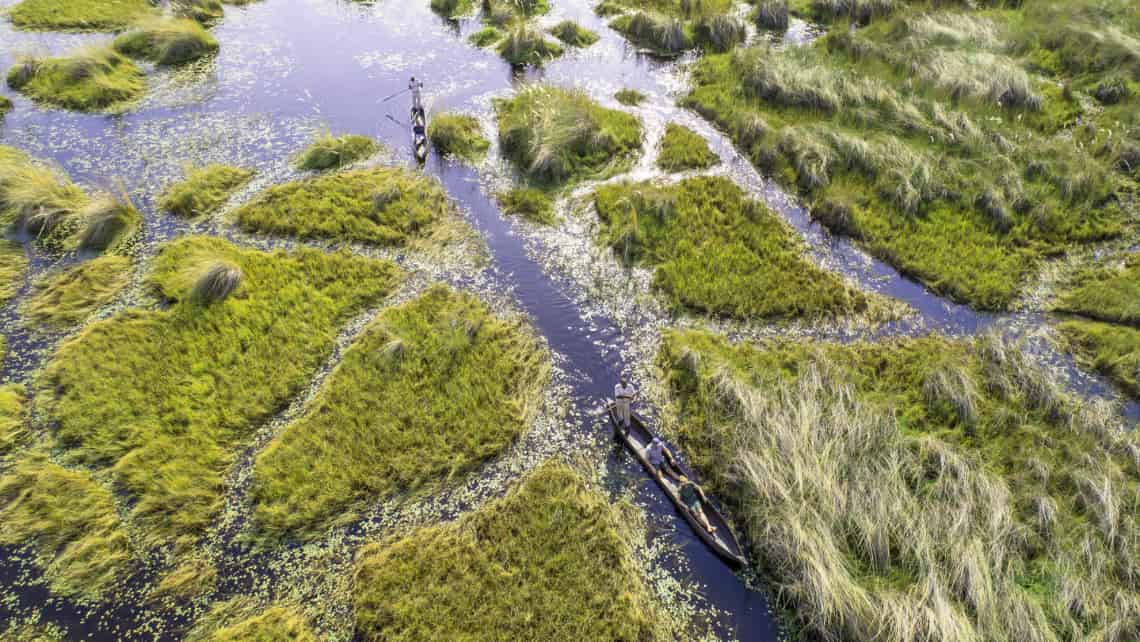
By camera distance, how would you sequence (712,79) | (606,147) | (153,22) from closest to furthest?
(606,147) < (712,79) < (153,22)

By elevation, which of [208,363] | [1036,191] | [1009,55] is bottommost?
[208,363]

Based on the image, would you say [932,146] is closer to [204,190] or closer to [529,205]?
[529,205]

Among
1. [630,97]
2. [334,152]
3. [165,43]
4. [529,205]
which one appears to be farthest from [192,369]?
[165,43]

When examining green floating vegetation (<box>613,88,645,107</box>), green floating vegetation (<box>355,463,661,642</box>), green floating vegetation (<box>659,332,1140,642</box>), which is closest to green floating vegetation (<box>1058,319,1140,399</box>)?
green floating vegetation (<box>659,332,1140,642</box>)

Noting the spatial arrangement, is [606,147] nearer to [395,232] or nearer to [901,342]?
[395,232]

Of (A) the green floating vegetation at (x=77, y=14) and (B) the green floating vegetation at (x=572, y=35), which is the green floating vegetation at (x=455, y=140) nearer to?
(B) the green floating vegetation at (x=572, y=35)

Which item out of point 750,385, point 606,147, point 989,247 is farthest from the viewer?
point 606,147

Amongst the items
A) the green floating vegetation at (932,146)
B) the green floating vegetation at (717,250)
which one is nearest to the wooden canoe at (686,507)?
the green floating vegetation at (717,250)

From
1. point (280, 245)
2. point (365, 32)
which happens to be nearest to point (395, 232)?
point (280, 245)
